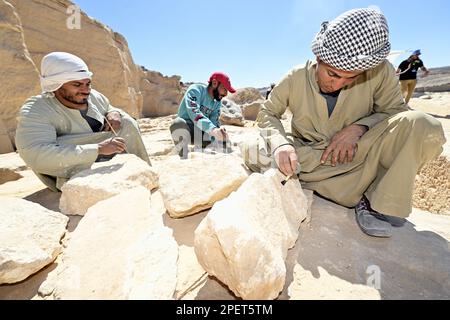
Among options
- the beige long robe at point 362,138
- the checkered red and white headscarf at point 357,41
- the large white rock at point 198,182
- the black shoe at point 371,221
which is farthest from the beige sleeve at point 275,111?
the black shoe at point 371,221

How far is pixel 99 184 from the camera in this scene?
1890mm

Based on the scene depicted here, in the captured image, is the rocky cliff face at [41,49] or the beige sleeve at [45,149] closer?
the beige sleeve at [45,149]

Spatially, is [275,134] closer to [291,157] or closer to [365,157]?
[291,157]

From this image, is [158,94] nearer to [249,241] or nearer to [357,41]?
[357,41]

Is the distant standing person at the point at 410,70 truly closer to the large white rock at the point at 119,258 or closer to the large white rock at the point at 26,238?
the large white rock at the point at 119,258

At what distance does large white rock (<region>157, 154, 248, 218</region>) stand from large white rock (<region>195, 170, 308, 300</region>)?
1.17 feet

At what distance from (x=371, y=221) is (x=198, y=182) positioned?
1.13m

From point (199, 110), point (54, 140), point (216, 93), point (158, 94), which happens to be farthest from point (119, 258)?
point (158, 94)

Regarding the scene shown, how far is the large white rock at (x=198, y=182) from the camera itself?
165 cm

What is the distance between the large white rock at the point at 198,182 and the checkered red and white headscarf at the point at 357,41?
0.94 meters

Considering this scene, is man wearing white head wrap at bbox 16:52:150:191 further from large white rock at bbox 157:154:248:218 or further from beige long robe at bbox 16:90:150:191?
large white rock at bbox 157:154:248:218

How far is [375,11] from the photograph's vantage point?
1.59 meters

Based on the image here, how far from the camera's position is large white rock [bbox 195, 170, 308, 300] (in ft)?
3.42
